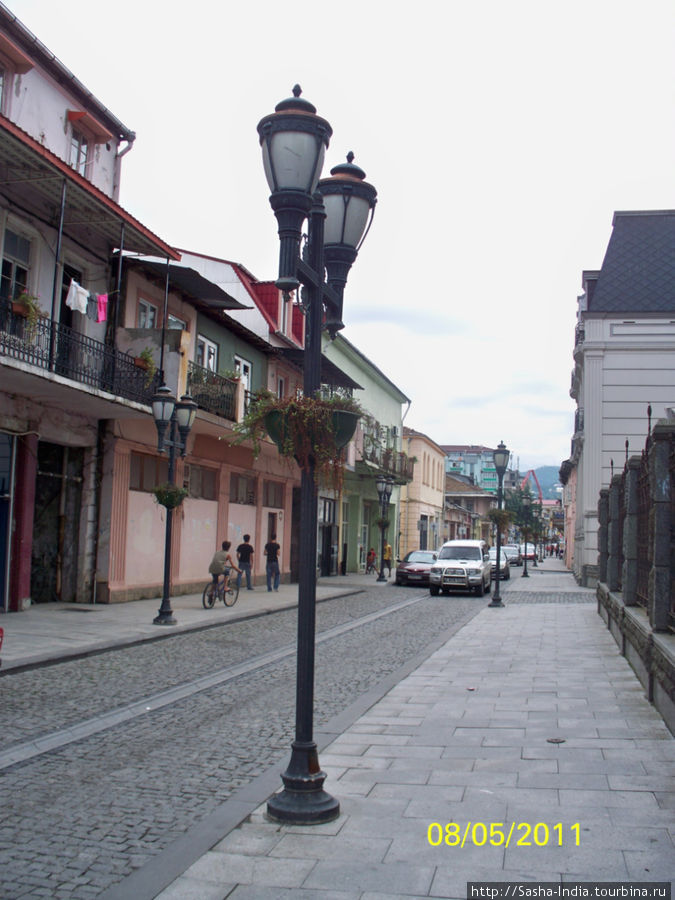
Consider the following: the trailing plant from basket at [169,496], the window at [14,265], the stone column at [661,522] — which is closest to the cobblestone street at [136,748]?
the trailing plant from basket at [169,496]

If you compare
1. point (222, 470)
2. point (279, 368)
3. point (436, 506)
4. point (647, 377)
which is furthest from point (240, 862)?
point (436, 506)

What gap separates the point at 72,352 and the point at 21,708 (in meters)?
9.62

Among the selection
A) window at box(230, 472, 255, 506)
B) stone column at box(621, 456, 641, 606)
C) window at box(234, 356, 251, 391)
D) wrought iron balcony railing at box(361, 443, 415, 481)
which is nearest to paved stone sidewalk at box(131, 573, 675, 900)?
stone column at box(621, 456, 641, 606)

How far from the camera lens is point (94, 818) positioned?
17.3 feet

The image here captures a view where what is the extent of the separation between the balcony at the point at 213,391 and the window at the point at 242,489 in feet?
12.5

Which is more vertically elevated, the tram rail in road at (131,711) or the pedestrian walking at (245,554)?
the pedestrian walking at (245,554)

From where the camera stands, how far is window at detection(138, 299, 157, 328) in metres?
20.4

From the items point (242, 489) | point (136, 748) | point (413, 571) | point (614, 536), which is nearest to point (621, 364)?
point (413, 571)

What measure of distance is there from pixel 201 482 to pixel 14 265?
29.5ft

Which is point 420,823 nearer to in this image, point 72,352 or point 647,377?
point 72,352

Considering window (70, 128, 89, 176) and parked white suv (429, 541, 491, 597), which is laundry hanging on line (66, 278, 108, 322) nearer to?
window (70, 128, 89, 176)

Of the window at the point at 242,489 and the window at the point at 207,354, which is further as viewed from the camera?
the window at the point at 242,489
